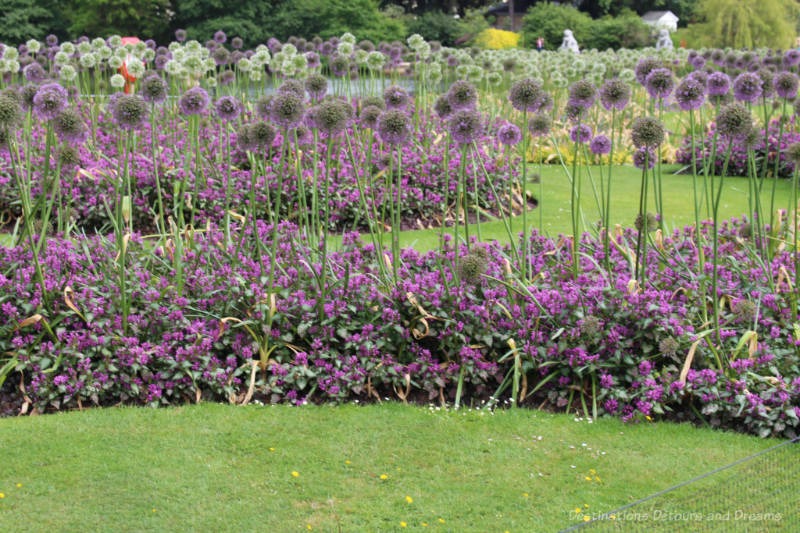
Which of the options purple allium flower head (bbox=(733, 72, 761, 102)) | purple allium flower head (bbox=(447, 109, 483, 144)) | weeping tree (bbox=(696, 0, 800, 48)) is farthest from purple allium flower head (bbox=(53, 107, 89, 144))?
weeping tree (bbox=(696, 0, 800, 48))

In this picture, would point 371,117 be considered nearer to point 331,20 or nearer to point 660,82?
point 660,82

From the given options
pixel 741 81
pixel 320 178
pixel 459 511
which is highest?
pixel 741 81

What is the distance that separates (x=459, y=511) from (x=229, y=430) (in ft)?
4.14

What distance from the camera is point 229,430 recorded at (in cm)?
383

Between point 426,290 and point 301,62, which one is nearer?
point 426,290

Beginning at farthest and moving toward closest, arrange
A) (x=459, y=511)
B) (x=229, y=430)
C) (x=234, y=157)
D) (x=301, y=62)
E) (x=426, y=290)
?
(x=234, y=157) → (x=301, y=62) → (x=426, y=290) → (x=229, y=430) → (x=459, y=511)

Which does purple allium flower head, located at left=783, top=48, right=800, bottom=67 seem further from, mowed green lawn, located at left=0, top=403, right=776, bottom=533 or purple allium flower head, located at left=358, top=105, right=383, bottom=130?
mowed green lawn, located at left=0, top=403, right=776, bottom=533

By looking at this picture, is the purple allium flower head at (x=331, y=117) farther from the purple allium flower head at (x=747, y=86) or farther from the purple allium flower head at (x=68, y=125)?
the purple allium flower head at (x=747, y=86)

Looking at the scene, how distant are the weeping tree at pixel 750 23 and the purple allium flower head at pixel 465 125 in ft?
92.9

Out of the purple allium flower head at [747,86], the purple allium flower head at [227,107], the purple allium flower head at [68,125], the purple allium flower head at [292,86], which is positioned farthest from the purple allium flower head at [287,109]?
the purple allium flower head at [747,86]

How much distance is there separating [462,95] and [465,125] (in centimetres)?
34

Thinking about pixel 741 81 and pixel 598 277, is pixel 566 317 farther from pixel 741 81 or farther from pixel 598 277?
pixel 741 81

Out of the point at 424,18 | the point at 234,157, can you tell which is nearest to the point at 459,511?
the point at 234,157

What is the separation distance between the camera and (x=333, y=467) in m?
3.54
